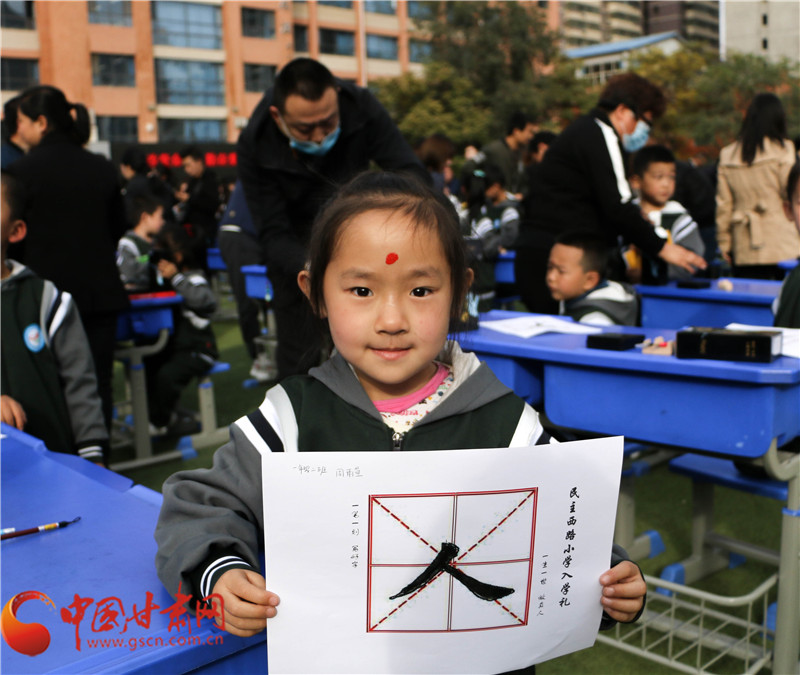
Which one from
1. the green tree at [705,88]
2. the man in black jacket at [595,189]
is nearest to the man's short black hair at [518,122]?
the man in black jacket at [595,189]

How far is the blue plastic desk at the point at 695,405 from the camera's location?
1647mm

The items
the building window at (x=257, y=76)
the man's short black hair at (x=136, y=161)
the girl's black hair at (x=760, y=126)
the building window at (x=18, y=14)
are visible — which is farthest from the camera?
the building window at (x=257, y=76)

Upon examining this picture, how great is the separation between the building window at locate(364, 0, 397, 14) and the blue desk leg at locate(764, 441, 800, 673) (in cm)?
3387

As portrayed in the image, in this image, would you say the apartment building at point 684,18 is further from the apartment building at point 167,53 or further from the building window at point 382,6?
the apartment building at point 167,53

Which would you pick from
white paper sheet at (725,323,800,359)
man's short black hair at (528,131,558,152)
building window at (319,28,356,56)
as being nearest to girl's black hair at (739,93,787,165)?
man's short black hair at (528,131,558,152)

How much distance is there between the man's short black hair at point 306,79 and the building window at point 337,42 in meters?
30.8

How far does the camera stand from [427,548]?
0.80 metres

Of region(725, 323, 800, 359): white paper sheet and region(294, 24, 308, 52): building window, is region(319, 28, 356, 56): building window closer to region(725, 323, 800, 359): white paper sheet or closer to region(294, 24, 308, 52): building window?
region(294, 24, 308, 52): building window

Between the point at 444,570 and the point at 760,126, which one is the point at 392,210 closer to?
the point at 444,570

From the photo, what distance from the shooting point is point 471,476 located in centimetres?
79

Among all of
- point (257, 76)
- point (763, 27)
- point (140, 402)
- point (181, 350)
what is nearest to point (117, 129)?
point (257, 76)

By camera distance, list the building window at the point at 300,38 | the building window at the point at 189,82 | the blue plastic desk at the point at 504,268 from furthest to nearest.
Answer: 1. the building window at the point at 300,38
2. the building window at the point at 189,82
3. the blue plastic desk at the point at 504,268

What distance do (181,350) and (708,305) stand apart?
2.46 m

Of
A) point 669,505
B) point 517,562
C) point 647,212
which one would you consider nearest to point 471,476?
point 517,562
